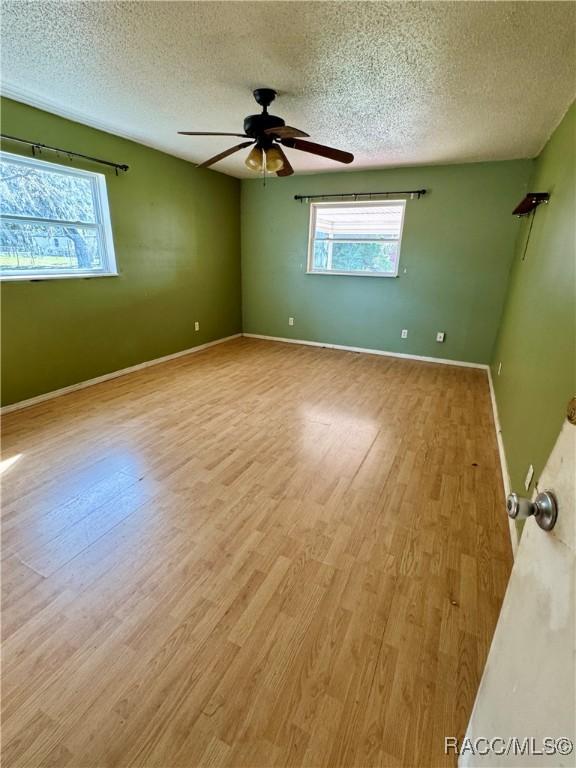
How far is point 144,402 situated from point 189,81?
2.51 m

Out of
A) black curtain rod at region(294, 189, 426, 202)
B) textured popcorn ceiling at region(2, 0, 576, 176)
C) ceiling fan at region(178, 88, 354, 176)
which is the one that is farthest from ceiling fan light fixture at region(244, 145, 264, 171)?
black curtain rod at region(294, 189, 426, 202)

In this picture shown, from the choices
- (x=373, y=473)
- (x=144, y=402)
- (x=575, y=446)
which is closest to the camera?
(x=575, y=446)

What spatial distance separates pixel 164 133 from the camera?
3305mm

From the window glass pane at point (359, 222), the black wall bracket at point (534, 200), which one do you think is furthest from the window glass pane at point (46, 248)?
the black wall bracket at point (534, 200)

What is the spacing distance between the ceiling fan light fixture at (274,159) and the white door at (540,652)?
2.59 m

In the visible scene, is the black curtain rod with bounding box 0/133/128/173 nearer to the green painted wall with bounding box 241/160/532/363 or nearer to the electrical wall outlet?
the green painted wall with bounding box 241/160/532/363

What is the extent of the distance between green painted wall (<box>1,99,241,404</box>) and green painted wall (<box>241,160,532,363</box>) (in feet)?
1.89

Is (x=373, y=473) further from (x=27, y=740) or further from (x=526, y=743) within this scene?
(x=27, y=740)

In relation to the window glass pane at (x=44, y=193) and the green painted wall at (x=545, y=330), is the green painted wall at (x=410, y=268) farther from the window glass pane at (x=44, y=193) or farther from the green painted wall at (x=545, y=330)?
the window glass pane at (x=44, y=193)

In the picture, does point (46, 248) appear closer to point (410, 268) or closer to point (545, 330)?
point (545, 330)

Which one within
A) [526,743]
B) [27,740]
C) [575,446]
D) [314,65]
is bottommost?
[27,740]

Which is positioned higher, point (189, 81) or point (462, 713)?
point (189, 81)

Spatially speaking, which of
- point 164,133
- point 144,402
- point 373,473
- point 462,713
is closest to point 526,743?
point 462,713

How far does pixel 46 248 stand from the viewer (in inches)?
122
